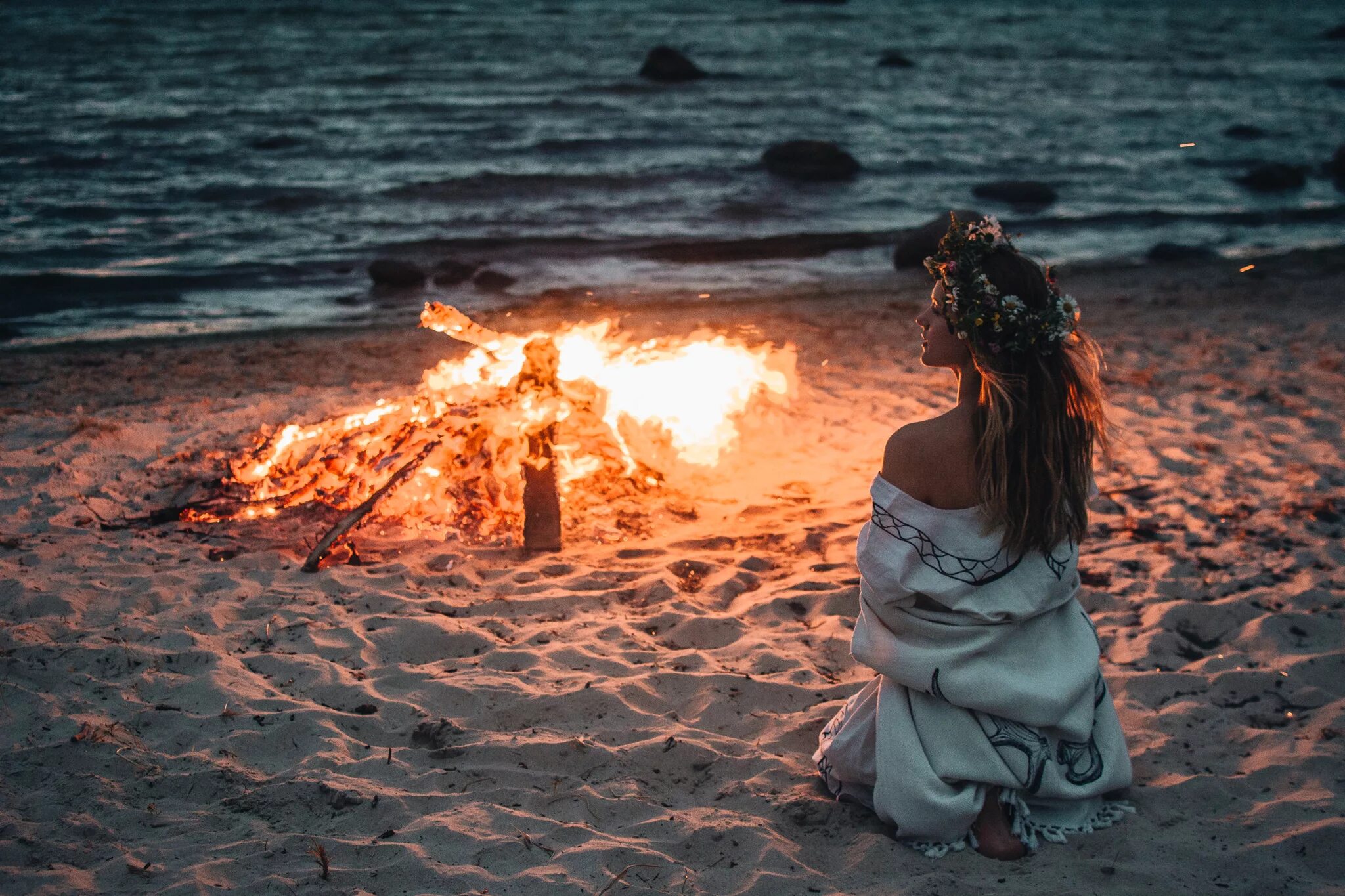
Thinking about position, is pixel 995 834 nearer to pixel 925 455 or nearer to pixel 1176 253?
pixel 925 455

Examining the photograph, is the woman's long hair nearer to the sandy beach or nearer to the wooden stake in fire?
the sandy beach

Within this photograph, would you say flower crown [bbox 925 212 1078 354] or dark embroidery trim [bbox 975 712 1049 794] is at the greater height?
flower crown [bbox 925 212 1078 354]

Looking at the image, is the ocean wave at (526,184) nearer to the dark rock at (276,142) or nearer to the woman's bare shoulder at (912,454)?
the dark rock at (276,142)

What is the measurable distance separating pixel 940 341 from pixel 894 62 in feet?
120

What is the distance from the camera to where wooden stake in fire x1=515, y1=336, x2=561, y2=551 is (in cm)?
552

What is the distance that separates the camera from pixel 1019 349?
3.15 meters

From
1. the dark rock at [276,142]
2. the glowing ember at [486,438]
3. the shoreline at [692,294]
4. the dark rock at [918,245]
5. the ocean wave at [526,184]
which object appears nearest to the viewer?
the glowing ember at [486,438]

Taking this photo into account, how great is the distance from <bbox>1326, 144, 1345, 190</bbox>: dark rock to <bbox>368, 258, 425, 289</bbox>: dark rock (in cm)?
1775

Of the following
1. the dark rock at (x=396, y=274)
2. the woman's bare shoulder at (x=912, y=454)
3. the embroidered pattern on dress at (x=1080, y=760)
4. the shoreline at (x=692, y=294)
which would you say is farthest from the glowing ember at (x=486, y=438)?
the dark rock at (x=396, y=274)

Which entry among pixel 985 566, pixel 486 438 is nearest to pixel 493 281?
pixel 486 438

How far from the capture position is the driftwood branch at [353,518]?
5332 mm

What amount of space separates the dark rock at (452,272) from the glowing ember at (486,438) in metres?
7.91

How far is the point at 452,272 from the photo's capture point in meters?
14.5

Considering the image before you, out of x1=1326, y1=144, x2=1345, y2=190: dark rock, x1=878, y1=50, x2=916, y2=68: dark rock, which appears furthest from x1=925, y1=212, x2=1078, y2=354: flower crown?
x1=878, y1=50, x2=916, y2=68: dark rock
